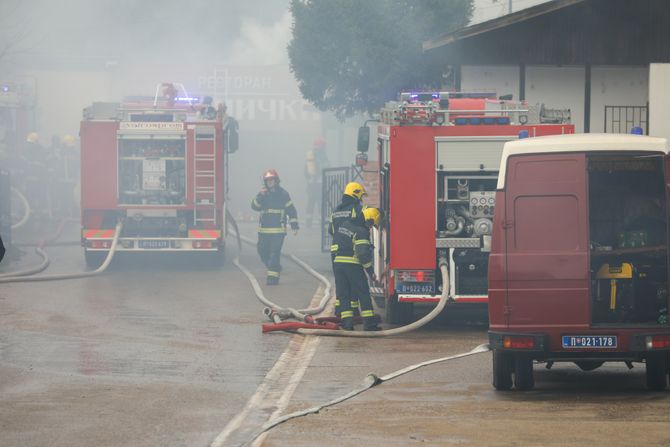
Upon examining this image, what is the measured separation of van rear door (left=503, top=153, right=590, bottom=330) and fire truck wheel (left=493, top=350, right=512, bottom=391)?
360 millimetres

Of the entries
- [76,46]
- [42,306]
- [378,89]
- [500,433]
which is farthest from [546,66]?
[76,46]

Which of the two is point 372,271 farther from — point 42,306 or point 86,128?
point 86,128

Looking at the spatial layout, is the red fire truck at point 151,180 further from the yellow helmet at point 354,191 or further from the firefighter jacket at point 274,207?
the yellow helmet at point 354,191

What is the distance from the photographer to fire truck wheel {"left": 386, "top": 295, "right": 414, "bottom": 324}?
1498 centimetres

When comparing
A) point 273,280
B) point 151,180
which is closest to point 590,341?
point 273,280

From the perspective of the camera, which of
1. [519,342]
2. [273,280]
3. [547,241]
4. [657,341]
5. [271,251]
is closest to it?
[657,341]

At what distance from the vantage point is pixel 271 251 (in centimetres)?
1988

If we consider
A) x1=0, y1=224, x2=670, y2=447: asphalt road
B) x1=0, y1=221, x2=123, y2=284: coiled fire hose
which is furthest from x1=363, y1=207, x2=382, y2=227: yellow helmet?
x1=0, y1=221, x2=123, y2=284: coiled fire hose

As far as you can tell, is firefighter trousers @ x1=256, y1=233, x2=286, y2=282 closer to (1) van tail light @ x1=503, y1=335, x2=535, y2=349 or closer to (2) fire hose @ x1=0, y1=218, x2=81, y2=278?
(2) fire hose @ x1=0, y1=218, x2=81, y2=278

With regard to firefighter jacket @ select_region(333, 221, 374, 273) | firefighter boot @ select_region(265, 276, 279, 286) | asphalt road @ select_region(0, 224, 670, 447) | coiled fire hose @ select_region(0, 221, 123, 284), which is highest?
firefighter jacket @ select_region(333, 221, 374, 273)

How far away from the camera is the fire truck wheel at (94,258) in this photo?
21750 mm

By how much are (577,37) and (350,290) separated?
33.4 ft

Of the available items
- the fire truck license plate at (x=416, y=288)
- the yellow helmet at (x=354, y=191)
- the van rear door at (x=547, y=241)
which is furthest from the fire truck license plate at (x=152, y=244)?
the van rear door at (x=547, y=241)

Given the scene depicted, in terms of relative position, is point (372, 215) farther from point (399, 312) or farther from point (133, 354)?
point (133, 354)
